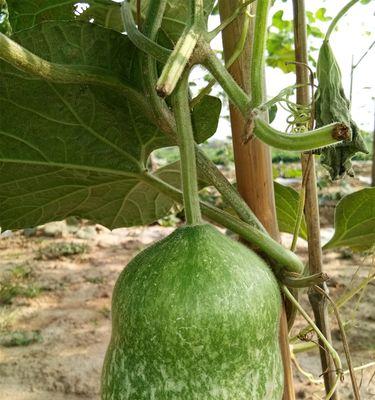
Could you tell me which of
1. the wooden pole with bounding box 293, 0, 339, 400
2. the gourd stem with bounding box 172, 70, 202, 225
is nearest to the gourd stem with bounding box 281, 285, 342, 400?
the wooden pole with bounding box 293, 0, 339, 400

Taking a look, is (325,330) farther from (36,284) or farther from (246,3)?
(36,284)

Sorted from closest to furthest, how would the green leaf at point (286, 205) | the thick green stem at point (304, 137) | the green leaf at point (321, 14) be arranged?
the thick green stem at point (304, 137), the green leaf at point (286, 205), the green leaf at point (321, 14)

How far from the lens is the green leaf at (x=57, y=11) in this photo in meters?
0.86

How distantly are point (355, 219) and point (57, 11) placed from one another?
1.94 ft

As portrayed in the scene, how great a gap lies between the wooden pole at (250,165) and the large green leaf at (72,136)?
0.32 feet

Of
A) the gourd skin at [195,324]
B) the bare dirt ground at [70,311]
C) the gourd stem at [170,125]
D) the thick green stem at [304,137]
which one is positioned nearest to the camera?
the thick green stem at [304,137]

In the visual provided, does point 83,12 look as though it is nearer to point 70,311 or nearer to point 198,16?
point 198,16

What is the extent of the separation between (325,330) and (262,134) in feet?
1.15

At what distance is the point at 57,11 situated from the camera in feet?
2.88

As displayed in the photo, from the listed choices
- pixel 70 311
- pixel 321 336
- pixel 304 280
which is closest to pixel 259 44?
pixel 304 280

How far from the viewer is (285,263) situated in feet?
2.07

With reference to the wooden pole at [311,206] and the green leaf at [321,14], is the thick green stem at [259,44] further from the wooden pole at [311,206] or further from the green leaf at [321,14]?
the green leaf at [321,14]

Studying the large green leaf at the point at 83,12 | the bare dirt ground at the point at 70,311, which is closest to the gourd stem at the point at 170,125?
the large green leaf at the point at 83,12

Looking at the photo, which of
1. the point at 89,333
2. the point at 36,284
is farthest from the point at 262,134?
the point at 36,284
